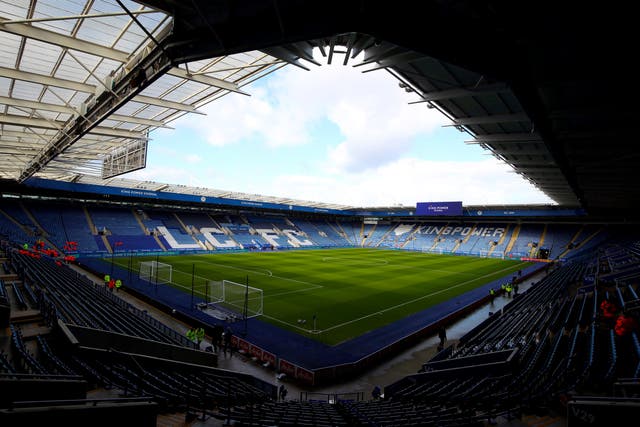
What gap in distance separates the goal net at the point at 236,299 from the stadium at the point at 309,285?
216 mm

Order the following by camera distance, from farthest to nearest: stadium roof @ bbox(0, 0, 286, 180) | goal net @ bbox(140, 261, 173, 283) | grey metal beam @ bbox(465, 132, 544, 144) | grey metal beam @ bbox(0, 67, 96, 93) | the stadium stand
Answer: goal net @ bbox(140, 261, 173, 283) → grey metal beam @ bbox(465, 132, 544, 144) → grey metal beam @ bbox(0, 67, 96, 93) → stadium roof @ bbox(0, 0, 286, 180) → the stadium stand

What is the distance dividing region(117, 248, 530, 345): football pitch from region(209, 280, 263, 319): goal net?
1.65 ft

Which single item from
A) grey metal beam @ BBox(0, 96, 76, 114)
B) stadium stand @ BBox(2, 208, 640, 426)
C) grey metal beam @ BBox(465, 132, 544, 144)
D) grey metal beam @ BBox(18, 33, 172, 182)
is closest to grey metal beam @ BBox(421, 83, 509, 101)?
grey metal beam @ BBox(465, 132, 544, 144)

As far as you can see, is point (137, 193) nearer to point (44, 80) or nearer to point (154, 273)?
point (154, 273)

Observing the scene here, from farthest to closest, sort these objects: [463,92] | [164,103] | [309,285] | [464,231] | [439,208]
Answer: [464,231], [439,208], [309,285], [164,103], [463,92]

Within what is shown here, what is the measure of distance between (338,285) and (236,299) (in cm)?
1018

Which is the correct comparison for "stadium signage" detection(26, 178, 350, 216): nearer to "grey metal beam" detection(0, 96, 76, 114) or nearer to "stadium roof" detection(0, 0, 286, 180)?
"stadium roof" detection(0, 0, 286, 180)

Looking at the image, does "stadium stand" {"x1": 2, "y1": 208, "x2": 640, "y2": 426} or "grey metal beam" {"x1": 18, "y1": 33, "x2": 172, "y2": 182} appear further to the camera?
"grey metal beam" {"x1": 18, "y1": 33, "x2": 172, "y2": 182}

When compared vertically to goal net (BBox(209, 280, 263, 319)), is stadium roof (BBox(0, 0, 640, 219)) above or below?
above

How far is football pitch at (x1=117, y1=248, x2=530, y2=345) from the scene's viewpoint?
20.1 meters

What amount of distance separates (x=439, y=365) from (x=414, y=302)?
1228cm

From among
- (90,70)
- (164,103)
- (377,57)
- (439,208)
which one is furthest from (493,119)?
(439,208)

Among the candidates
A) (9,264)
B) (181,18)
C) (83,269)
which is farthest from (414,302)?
(83,269)

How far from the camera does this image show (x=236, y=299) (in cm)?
2352
